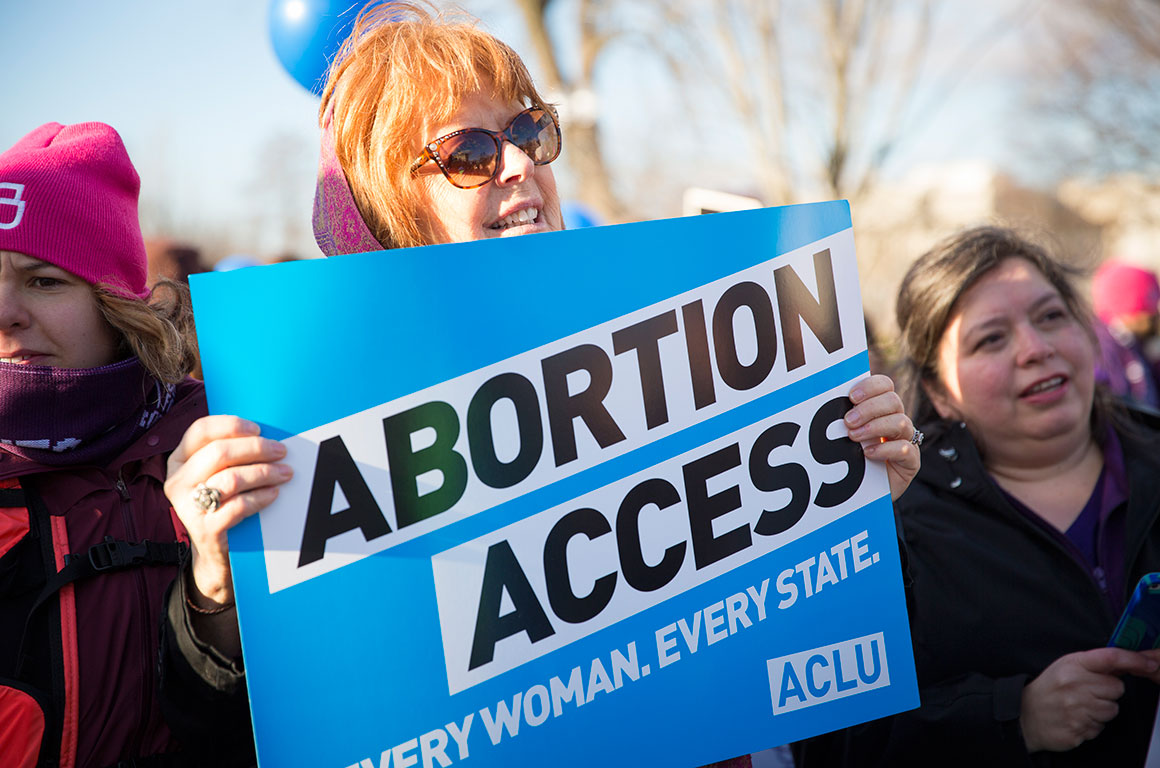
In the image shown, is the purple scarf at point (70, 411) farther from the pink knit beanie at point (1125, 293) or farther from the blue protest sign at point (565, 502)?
the pink knit beanie at point (1125, 293)

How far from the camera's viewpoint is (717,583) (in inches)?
58.5

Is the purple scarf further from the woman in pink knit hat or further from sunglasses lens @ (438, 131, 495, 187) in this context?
sunglasses lens @ (438, 131, 495, 187)

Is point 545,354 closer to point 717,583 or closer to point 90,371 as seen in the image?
point 717,583

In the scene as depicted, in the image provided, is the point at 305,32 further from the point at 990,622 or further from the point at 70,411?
the point at 990,622

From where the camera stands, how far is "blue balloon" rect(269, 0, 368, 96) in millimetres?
2438

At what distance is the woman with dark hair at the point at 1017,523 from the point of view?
6.47 feet

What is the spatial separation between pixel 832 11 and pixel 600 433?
33.9 feet

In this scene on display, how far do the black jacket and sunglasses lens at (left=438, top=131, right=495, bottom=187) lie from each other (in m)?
1.15

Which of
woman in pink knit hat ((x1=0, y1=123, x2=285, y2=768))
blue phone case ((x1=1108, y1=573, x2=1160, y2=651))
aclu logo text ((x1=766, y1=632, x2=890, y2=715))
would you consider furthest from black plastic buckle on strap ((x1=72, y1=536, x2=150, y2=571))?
blue phone case ((x1=1108, y1=573, x2=1160, y2=651))

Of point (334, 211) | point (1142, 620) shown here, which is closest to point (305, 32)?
point (334, 211)

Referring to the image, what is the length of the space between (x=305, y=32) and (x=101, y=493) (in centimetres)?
156

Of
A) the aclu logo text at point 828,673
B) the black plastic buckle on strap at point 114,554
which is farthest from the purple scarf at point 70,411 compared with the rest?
the aclu logo text at point 828,673

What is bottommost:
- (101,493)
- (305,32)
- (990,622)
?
(990,622)

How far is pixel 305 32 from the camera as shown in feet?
8.65
